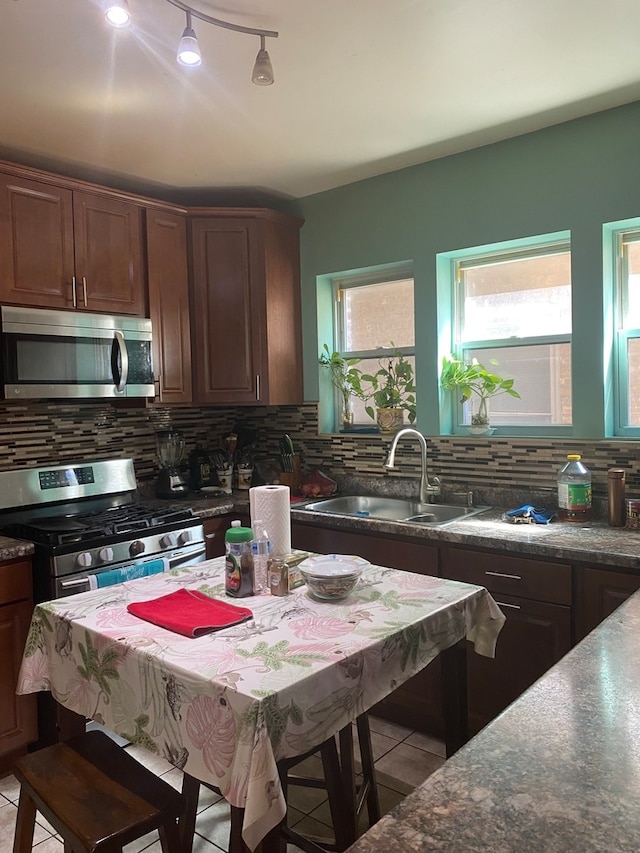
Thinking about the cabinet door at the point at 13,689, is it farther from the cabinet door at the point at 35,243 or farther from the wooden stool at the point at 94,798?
the cabinet door at the point at 35,243

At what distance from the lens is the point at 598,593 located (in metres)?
2.18

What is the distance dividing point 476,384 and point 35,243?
213 centimetres

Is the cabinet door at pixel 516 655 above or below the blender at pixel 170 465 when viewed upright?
below

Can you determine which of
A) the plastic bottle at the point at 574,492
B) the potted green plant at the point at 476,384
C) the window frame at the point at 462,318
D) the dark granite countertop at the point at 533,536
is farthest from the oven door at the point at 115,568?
the plastic bottle at the point at 574,492

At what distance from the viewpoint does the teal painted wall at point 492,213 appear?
270 cm

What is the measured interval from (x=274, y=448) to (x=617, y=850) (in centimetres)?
331

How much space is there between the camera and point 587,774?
0.90 m

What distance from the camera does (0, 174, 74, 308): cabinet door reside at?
110 inches

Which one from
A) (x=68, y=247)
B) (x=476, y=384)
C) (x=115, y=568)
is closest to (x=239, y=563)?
(x=115, y=568)

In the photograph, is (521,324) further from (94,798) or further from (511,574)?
(94,798)

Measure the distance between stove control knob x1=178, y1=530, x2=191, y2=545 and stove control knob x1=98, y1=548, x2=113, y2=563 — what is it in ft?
1.14

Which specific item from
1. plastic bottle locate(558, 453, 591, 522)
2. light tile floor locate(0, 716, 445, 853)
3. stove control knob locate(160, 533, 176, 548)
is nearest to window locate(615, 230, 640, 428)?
plastic bottle locate(558, 453, 591, 522)

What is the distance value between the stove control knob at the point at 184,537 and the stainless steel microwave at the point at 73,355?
726 mm

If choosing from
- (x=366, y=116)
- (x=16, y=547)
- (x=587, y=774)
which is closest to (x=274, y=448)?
(x=16, y=547)
